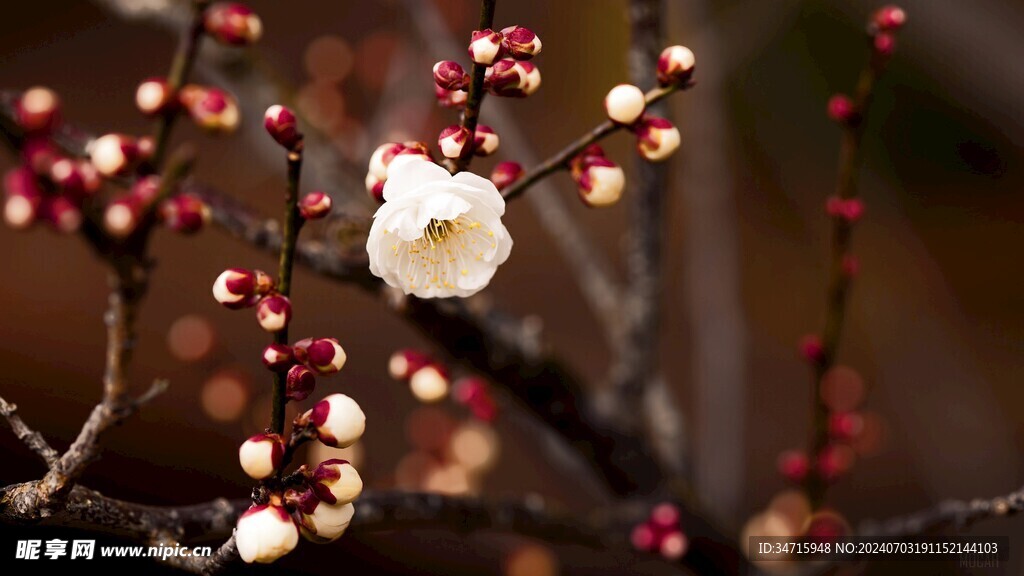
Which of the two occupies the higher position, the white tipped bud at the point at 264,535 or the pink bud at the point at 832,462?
the pink bud at the point at 832,462

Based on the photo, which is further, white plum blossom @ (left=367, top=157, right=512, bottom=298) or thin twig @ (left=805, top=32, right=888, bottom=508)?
thin twig @ (left=805, top=32, right=888, bottom=508)

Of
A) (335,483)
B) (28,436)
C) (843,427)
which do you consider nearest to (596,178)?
(335,483)

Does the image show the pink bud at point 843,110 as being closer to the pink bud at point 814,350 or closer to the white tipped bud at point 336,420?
the pink bud at point 814,350

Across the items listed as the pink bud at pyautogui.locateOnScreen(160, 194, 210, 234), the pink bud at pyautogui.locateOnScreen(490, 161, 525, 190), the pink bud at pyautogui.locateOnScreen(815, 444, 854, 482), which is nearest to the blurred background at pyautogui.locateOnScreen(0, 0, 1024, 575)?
the pink bud at pyautogui.locateOnScreen(815, 444, 854, 482)

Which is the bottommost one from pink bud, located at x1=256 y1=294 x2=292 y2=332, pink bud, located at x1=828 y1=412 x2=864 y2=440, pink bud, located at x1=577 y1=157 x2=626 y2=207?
pink bud, located at x1=256 y1=294 x2=292 y2=332

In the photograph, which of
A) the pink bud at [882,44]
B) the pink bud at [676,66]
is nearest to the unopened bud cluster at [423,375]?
the pink bud at [676,66]

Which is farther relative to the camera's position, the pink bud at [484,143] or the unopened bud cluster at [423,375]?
the unopened bud cluster at [423,375]

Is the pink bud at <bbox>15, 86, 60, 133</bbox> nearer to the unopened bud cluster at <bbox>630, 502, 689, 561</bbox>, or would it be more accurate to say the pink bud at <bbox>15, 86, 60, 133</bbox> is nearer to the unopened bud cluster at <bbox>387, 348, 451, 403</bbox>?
the unopened bud cluster at <bbox>387, 348, 451, 403</bbox>
